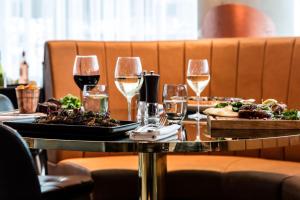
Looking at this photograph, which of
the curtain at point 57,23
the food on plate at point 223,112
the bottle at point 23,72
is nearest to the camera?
the food on plate at point 223,112

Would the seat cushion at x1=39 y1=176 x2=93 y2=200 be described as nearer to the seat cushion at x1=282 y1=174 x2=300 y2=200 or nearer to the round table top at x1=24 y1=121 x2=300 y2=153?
the round table top at x1=24 y1=121 x2=300 y2=153

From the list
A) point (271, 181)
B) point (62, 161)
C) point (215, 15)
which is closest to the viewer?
point (271, 181)

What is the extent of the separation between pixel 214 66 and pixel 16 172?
6.31 feet

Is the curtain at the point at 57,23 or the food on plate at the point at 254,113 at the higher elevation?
the curtain at the point at 57,23

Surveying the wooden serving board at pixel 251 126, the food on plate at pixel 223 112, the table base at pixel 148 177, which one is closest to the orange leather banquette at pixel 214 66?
the food on plate at pixel 223 112

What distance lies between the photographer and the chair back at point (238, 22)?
3.76 metres

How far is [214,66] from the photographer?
338 cm

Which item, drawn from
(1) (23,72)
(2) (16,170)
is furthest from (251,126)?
(1) (23,72)

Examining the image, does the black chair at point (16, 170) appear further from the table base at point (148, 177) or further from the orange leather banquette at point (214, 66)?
the orange leather banquette at point (214, 66)

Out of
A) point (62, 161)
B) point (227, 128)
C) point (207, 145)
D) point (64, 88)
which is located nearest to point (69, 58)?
point (64, 88)

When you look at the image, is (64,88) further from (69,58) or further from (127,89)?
(127,89)

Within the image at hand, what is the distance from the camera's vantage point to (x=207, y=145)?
1.60 m

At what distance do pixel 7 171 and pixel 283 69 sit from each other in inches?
77.7

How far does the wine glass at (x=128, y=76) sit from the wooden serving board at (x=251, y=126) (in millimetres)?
355
